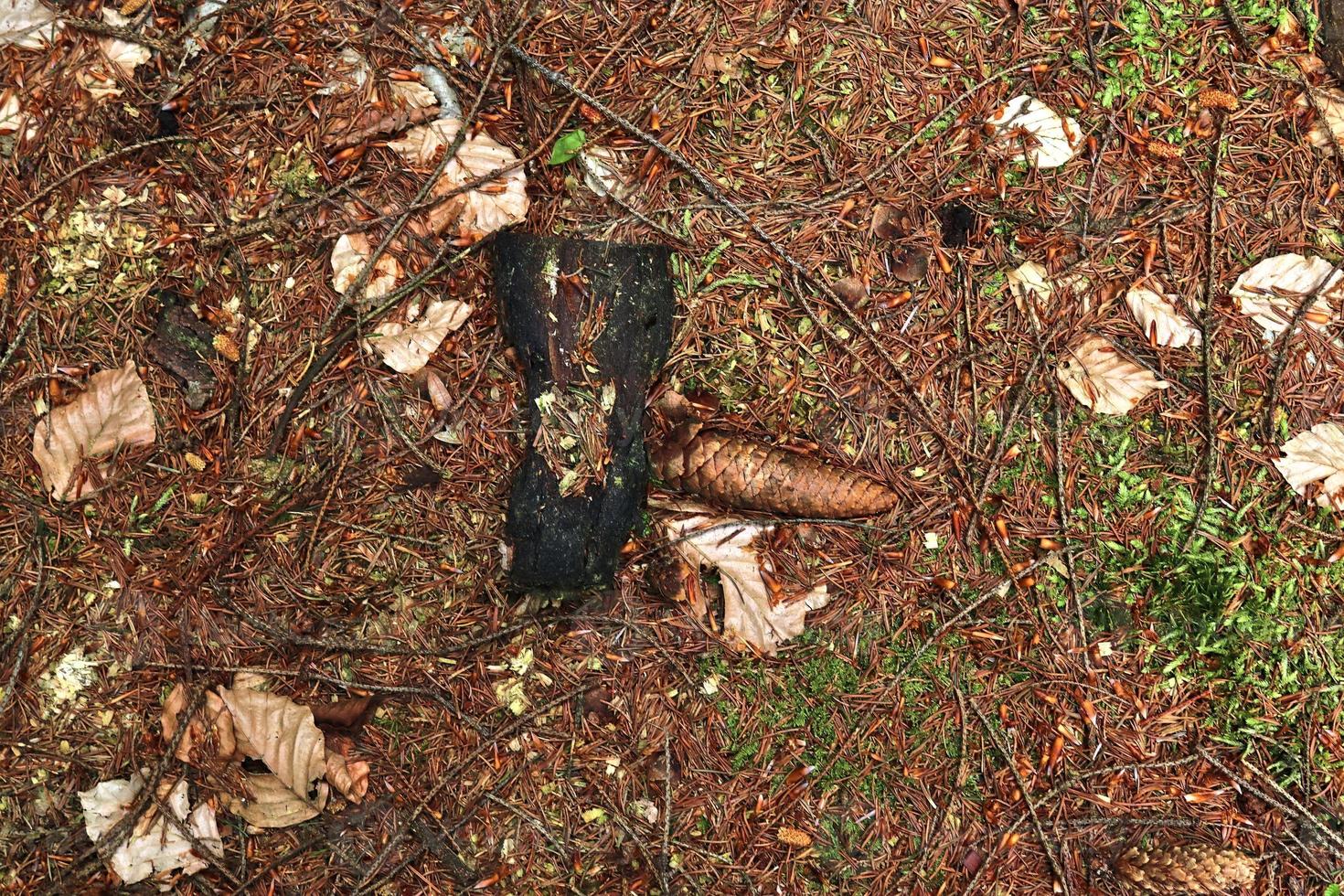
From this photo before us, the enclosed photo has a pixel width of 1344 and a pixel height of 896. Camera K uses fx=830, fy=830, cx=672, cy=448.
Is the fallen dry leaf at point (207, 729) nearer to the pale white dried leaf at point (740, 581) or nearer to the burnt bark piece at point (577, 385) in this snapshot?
the burnt bark piece at point (577, 385)

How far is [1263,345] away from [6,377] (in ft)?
13.3

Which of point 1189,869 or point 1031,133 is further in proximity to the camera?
point 1031,133

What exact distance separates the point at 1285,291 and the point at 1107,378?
0.64 m

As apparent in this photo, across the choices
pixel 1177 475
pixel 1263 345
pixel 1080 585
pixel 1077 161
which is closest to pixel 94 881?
pixel 1080 585

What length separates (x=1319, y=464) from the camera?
8.62 ft

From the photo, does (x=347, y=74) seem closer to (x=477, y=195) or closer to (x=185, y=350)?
(x=477, y=195)

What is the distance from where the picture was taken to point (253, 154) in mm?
2650

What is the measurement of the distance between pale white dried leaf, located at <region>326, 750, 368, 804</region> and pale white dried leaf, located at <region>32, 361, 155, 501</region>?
1191 mm

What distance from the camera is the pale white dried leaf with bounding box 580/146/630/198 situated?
264 centimetres

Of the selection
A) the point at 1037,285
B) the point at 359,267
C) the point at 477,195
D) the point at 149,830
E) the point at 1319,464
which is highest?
the point at 477,195

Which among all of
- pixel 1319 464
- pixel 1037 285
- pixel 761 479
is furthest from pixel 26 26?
pixel 1319 464

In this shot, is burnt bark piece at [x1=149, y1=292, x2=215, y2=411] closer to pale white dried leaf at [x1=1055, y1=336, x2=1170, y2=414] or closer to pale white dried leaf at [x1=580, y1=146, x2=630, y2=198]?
pale white dried leaf at [x1=580, y1=146, x2=630, y2=198]

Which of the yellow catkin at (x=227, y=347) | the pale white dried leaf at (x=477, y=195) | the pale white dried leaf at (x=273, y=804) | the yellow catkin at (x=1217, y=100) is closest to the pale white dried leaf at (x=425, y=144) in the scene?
the pale white dried leaf at (x=477, y=195)

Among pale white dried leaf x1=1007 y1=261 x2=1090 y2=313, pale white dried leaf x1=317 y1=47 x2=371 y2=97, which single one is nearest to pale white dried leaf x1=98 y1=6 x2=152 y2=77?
pale white dried leaf x1=317 y1=47 x2=371 y2=97
